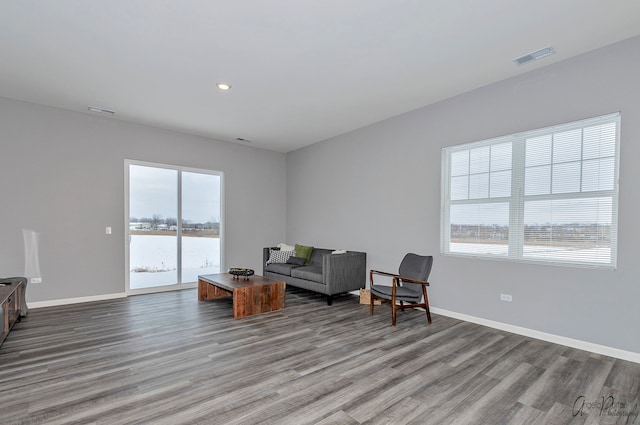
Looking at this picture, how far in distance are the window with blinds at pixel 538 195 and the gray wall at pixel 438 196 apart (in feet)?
0.35

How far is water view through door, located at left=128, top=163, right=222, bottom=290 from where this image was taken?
18.0 ft

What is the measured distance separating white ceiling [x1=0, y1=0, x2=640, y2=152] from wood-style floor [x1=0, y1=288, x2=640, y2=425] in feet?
9.66

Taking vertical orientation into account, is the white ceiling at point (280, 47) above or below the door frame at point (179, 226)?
above

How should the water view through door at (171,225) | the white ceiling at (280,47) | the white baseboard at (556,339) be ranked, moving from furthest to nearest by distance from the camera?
the water view through door at (171,225) < the white baseboard at (556,339) < the white ceiling at (280,47)

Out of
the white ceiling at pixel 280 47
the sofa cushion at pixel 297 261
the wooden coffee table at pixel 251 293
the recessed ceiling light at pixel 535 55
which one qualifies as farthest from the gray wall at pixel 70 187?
the recessed ceiling light at pixel 535 55

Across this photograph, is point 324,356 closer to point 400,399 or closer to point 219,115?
point 400,399

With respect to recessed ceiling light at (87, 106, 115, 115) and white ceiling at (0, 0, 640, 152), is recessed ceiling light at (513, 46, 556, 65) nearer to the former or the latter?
white ceiling at (0, 0, 640, 152)

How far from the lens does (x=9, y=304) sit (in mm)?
3424

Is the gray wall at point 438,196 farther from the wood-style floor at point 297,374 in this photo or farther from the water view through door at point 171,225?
the water view through door at point 171,225

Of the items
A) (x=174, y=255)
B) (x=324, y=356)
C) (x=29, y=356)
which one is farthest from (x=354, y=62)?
(x=174, y=255)

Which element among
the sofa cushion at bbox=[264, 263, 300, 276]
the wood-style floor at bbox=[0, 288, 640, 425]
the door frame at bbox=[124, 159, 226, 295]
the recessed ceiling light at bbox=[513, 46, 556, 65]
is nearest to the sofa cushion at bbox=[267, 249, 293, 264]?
the sofa cushion at bbox=[264, 263, 300, 276]

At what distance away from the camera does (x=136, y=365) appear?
2.74 metres

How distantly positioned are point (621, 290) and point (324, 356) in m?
2.88

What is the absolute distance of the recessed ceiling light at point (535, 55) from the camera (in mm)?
3090
